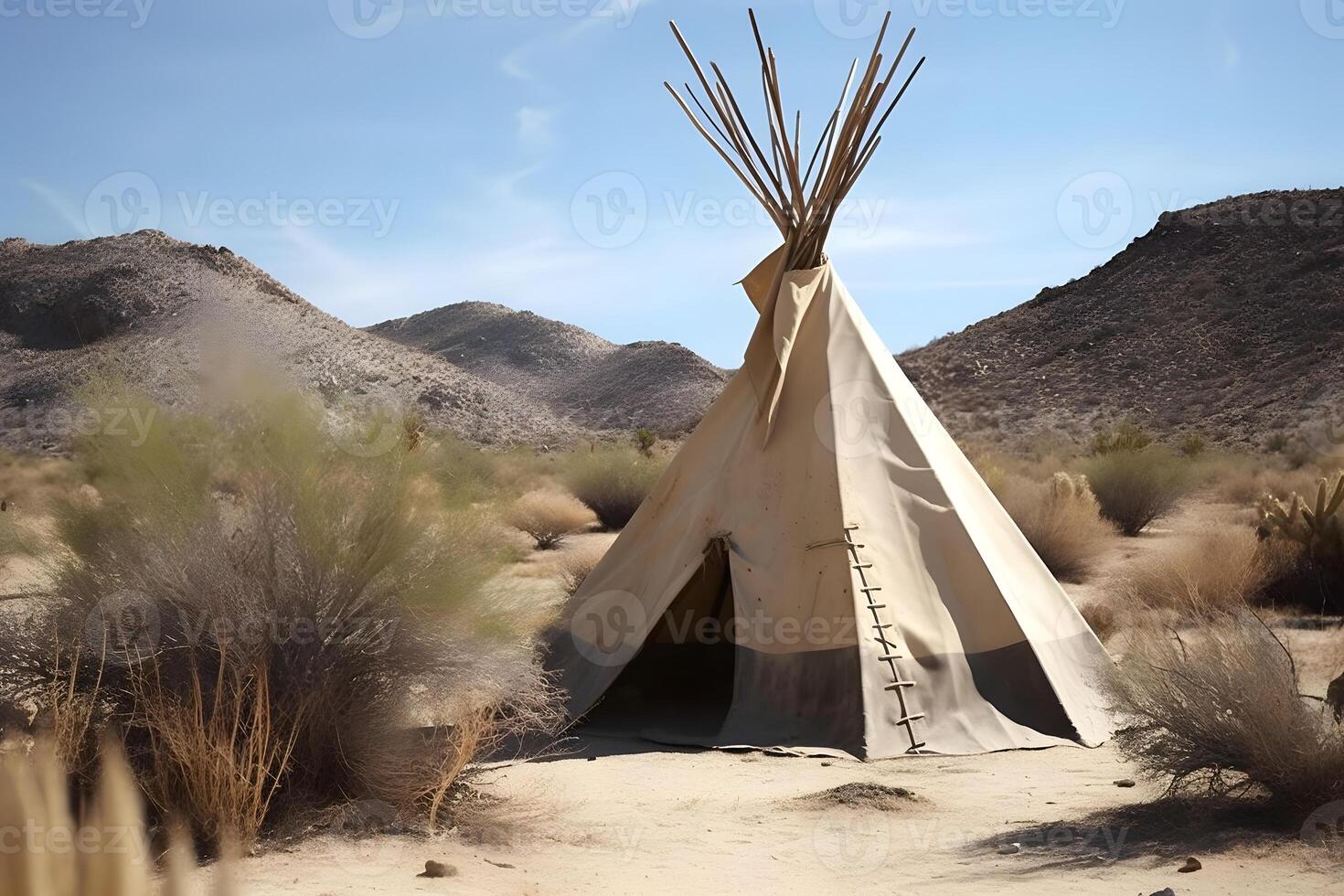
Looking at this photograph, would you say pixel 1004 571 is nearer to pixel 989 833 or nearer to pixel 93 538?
pixel 989 833

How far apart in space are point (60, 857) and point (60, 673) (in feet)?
9.21

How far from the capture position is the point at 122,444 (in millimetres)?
4691

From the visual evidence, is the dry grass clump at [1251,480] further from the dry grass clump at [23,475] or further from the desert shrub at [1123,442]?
the dry grass clump at [23,475]

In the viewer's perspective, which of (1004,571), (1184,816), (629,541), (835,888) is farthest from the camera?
(629,541)

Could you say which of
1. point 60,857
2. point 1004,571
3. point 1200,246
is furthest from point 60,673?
point 1200,246

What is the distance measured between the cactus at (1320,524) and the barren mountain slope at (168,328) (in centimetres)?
2194

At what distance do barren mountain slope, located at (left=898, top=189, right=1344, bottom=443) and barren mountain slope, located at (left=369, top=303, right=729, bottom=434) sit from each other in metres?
9.85

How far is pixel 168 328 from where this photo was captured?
30.8 meters

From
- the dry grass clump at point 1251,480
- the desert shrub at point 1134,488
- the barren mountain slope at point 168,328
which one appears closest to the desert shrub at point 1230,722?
the desert shrub at point 1134,488

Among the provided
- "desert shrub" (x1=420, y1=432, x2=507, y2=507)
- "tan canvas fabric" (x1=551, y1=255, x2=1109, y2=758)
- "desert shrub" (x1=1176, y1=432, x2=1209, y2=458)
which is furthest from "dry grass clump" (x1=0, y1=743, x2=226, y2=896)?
"desert shrub" (x1=1176, y1=432, x2=1209, y2=458)

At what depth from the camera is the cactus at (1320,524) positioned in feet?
31.3

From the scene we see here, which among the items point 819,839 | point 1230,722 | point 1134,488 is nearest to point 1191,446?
point 1134,488

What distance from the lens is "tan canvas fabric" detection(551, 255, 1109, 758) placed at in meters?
5.98

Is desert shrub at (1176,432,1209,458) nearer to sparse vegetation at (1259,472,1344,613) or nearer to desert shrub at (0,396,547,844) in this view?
sparse vegetation at (1259,472,1344,613)
